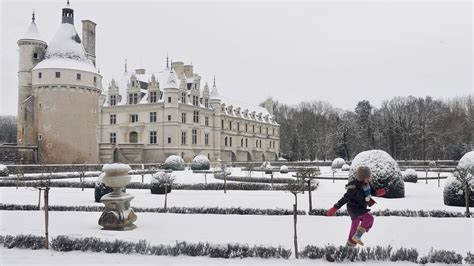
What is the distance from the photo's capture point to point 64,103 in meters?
37.6

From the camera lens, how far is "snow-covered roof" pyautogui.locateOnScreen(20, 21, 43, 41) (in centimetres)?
3856

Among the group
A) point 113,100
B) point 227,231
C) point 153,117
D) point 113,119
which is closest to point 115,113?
point 113,119

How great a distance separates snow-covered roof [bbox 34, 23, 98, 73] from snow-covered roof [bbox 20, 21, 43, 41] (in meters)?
1.37

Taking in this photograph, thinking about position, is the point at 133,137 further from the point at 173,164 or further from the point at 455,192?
the point at 455,192

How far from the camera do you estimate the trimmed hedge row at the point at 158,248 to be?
6.69m

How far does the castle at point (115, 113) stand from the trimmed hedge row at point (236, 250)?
32686 mm

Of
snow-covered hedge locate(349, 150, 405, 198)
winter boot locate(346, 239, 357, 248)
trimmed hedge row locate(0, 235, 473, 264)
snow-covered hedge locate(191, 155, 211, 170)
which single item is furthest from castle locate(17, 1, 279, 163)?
winter boot locate(346, 239, 357, 248)

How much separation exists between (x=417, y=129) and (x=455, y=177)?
54.1 metres

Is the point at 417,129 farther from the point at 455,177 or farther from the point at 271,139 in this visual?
the point at 455,177

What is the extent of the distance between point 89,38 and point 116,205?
1561 inches

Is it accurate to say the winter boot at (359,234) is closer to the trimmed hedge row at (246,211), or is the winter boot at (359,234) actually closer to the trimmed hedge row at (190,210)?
the trimmed hedge row at (246,211)

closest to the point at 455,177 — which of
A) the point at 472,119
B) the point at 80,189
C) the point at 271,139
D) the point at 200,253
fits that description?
the point at 200,253

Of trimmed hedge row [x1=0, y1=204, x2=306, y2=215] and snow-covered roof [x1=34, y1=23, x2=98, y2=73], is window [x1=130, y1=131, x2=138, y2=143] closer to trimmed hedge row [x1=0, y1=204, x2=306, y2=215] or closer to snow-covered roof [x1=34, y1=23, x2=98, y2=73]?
snow-covered roof [x1=34, y1=23, x2=98, y2=73]

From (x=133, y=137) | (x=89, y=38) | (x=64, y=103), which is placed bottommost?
(x=133, y=137)
